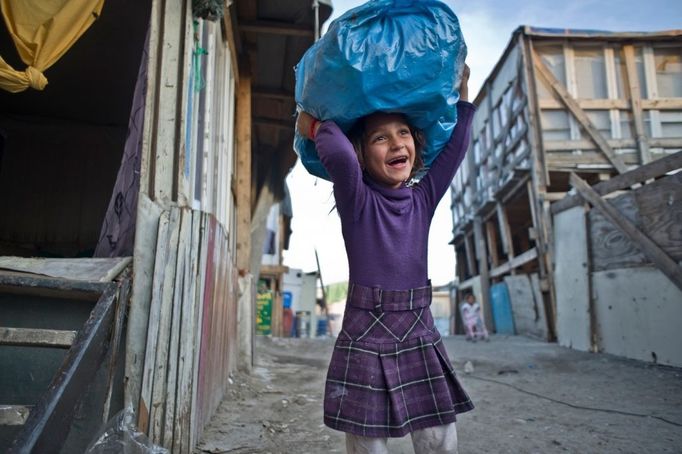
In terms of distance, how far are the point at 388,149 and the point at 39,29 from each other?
2307mm

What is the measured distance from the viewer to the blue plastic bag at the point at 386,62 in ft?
5.14

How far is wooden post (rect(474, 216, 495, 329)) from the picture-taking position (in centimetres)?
1276

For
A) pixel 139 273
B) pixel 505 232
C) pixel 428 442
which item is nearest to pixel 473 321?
pixel 505 232

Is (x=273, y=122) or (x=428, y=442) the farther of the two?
(x=273, y=122)

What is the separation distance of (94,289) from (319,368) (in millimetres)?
4529

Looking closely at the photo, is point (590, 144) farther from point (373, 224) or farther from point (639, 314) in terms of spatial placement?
point (373, 224)

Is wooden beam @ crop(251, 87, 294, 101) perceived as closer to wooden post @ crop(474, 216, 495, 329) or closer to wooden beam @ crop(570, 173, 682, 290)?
wooden beam @ crop(570, 173, 682, 290)

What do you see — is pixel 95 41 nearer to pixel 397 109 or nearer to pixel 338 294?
pixel 397 109

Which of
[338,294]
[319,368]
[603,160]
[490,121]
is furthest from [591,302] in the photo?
[338,294]

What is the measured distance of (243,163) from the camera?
20.5 ft

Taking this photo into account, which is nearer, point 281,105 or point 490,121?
point 281,105

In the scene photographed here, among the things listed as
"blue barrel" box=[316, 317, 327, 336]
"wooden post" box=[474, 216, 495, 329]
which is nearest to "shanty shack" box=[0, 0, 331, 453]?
"wooden post" box=[474, 216, 495, 329]

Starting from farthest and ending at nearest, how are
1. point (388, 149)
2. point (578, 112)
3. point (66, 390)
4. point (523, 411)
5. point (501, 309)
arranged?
point (501, 309)
point (578, 112)
point (523, 411)
point (388, 149)
point (66, 390)

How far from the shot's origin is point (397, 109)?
167 centimetres
